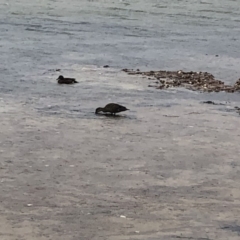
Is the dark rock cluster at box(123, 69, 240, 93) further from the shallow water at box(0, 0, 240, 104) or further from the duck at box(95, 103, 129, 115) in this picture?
the duck at box(95, 103, 129, 115)

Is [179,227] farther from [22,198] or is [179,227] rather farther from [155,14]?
[155,14]

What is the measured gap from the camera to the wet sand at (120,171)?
7.71 m

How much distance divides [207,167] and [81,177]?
184cm

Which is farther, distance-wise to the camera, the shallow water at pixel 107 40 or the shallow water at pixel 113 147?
the shallow water at pixel 107 40

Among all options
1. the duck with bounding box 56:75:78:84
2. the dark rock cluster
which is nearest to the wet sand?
the duck with bounding box 56:75:78:84

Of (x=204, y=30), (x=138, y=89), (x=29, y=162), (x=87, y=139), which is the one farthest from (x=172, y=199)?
(x=204, y=30)

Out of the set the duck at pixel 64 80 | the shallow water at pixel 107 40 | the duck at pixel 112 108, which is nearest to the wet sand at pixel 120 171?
the duck at pixel 112 108

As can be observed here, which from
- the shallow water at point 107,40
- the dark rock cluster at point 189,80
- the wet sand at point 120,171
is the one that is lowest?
the shallow water at point 107,40

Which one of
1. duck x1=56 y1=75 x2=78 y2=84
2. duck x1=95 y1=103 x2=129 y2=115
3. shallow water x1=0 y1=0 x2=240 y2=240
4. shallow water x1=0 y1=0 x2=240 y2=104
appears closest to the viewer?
shallow water x1=0 y1=0 x2=240 y2=240

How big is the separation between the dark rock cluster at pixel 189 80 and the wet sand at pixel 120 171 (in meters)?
1.79

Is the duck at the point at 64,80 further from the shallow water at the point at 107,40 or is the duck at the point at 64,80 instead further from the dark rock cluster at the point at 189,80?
the dark rock cluster at the point at 189,80

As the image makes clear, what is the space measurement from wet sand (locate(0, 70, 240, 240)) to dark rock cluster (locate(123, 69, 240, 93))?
179 cm

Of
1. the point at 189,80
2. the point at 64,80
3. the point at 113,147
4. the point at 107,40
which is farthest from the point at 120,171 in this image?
the point at 107,40

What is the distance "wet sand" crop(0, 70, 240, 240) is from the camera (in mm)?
7715
